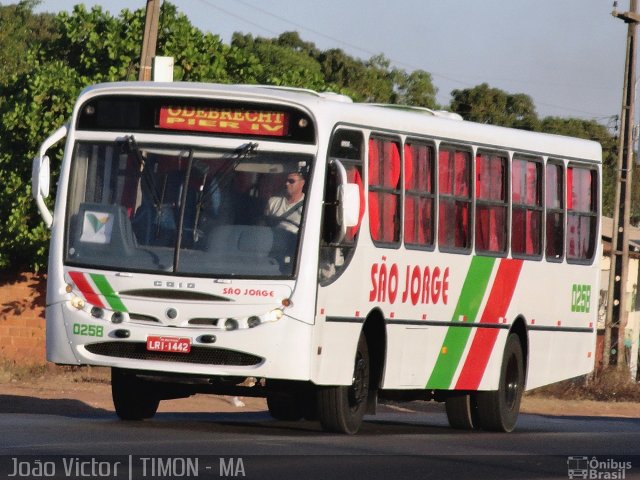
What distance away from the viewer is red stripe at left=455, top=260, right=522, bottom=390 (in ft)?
55.5

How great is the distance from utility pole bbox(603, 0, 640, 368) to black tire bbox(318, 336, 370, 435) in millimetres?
20005

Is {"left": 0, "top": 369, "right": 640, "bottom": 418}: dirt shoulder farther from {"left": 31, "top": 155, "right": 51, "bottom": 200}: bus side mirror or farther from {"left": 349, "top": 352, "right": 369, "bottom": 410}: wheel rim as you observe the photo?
{"left": 31, "top": 155, "right": 51, "bottom": 200}: bus side mirror

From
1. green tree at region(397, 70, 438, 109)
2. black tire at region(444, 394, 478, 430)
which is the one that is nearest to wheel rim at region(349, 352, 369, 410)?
black tire at region(444, 394, 478, 430)

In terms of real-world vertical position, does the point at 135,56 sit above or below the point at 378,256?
above

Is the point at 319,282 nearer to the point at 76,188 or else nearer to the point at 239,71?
the point at 76,188

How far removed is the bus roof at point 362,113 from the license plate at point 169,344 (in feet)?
6.67

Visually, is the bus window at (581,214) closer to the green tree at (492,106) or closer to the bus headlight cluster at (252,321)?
the bus headlight cluster at (252,321)

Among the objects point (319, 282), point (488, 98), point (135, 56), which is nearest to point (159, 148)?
point (319, 282)

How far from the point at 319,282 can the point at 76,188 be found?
7.01 ft

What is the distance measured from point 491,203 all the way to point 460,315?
134 centimetres

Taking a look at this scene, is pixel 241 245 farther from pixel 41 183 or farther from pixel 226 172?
pixel 41 183

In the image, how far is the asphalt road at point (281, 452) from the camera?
10469mm

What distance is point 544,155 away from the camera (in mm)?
18531

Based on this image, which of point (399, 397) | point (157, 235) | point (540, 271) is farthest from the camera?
point (540, 271)
